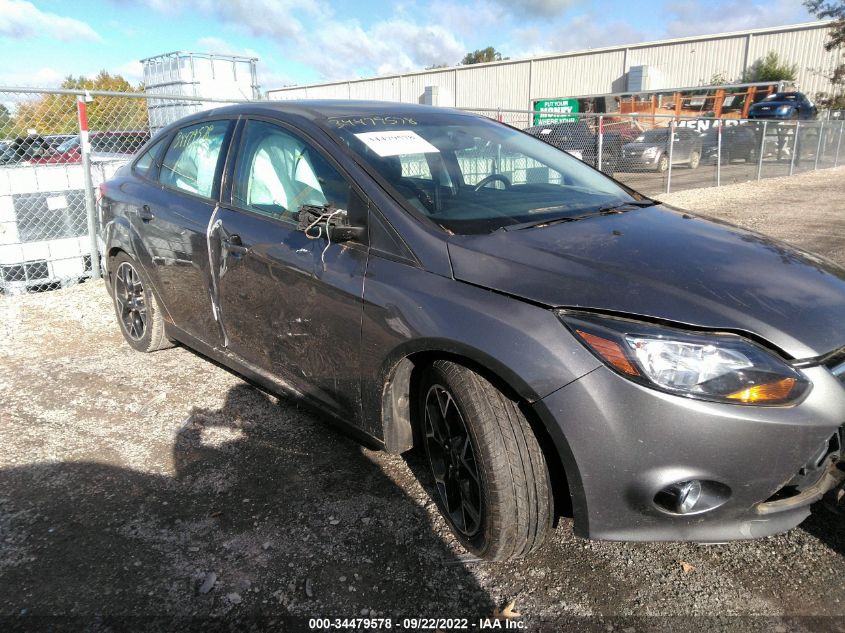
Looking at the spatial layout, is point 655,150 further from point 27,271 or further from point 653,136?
point 27,271

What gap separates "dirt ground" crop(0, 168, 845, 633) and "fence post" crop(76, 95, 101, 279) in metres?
3.12

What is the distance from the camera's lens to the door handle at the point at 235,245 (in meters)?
3.12

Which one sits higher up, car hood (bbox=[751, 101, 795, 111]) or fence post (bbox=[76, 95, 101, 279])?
car hood (bbox=[751, 101, 795, 111])

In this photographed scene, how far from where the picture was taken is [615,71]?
40031mm

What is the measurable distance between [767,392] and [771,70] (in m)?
38.8

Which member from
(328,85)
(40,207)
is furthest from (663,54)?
(40,207)

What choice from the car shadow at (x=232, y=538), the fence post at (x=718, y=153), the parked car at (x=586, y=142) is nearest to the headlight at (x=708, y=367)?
the car shadow at (x=232, y=538)

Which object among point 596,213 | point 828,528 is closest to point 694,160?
point 596,213

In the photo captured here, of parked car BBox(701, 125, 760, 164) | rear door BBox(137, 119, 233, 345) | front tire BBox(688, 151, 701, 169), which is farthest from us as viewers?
front tire BBox(688, 151, 701, 169)

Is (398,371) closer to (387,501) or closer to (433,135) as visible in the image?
(387,501)

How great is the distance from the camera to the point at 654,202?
3.30 meters

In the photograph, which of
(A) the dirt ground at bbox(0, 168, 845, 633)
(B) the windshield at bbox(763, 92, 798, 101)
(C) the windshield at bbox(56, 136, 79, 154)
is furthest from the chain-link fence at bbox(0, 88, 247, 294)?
(B) the windshield at bbox(763, 92, 798, 101)

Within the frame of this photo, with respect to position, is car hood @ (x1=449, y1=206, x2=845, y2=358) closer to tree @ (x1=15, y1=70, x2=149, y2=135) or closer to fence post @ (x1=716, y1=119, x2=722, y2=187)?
tree @ (x1=15, y1=70, x2=149, y2=135)

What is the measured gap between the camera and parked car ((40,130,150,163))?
290 inches
